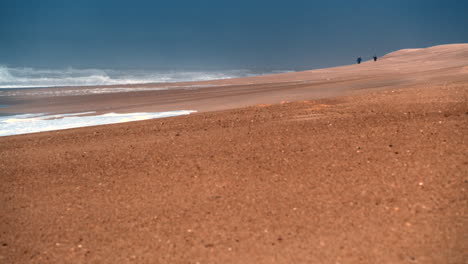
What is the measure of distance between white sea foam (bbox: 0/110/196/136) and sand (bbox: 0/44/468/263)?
321cm

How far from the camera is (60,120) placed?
12273 millimetres

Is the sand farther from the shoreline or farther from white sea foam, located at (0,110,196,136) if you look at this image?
white sea foam, located at (0,110,196,136)

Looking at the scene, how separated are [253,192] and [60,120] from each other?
8943 millimetres

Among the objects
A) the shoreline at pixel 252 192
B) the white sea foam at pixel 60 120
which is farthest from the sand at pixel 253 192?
the white sea foam at pixel 60 120

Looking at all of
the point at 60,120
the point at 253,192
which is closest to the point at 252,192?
the point at 253,192

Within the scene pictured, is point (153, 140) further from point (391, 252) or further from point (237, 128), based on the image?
point (391, 252)

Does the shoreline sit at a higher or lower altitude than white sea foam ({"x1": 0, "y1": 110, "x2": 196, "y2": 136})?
lower

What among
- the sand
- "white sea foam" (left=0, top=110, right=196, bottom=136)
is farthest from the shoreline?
"white sea foam" (left=0, top=110, right=196, bottom=136)

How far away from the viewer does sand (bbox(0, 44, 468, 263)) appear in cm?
376

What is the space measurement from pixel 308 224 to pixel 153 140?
381 centimetres

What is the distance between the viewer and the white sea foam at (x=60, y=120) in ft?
35.9

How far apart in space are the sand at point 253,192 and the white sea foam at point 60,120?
321 cm

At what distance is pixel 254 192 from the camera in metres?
4.84

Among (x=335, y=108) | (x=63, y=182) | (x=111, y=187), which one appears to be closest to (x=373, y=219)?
(x=111, y=187)
